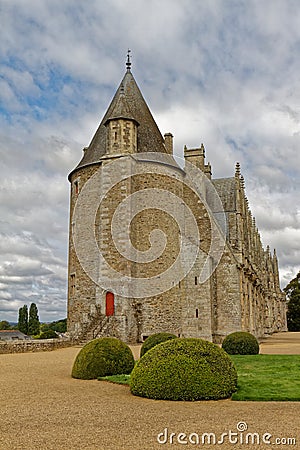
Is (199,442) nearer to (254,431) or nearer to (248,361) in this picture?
(254,431)

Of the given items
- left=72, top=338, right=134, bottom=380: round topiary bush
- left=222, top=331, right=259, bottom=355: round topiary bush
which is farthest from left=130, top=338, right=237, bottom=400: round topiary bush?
left=222, top=331, right=259, bottom=355: round topiary bush

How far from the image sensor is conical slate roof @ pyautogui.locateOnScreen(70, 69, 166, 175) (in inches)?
869

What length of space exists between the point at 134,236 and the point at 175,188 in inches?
141

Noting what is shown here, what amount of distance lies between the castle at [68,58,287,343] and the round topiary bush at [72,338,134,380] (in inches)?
370

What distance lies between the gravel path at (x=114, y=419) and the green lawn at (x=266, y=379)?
415 mm

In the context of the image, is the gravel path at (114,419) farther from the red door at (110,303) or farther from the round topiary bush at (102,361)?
the red door at (110,303)

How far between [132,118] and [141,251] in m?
6.52

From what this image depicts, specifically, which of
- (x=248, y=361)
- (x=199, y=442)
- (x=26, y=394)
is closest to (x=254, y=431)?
(x=199, y=442)

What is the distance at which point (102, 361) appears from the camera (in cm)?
944

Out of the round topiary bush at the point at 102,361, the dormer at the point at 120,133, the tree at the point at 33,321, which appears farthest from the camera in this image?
the tree at the point at 33,321

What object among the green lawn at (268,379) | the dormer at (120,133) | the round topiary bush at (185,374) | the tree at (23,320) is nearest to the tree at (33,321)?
the tree at (23,320)

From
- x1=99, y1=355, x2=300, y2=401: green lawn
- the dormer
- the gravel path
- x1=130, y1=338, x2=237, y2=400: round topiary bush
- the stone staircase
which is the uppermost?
the dormer

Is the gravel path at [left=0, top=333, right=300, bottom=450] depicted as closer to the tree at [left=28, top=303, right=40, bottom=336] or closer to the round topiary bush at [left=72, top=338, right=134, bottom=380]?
the round topiary bush at [left=72, top=338, right=134, bottom=380]

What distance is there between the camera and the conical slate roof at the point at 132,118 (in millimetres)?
22078
